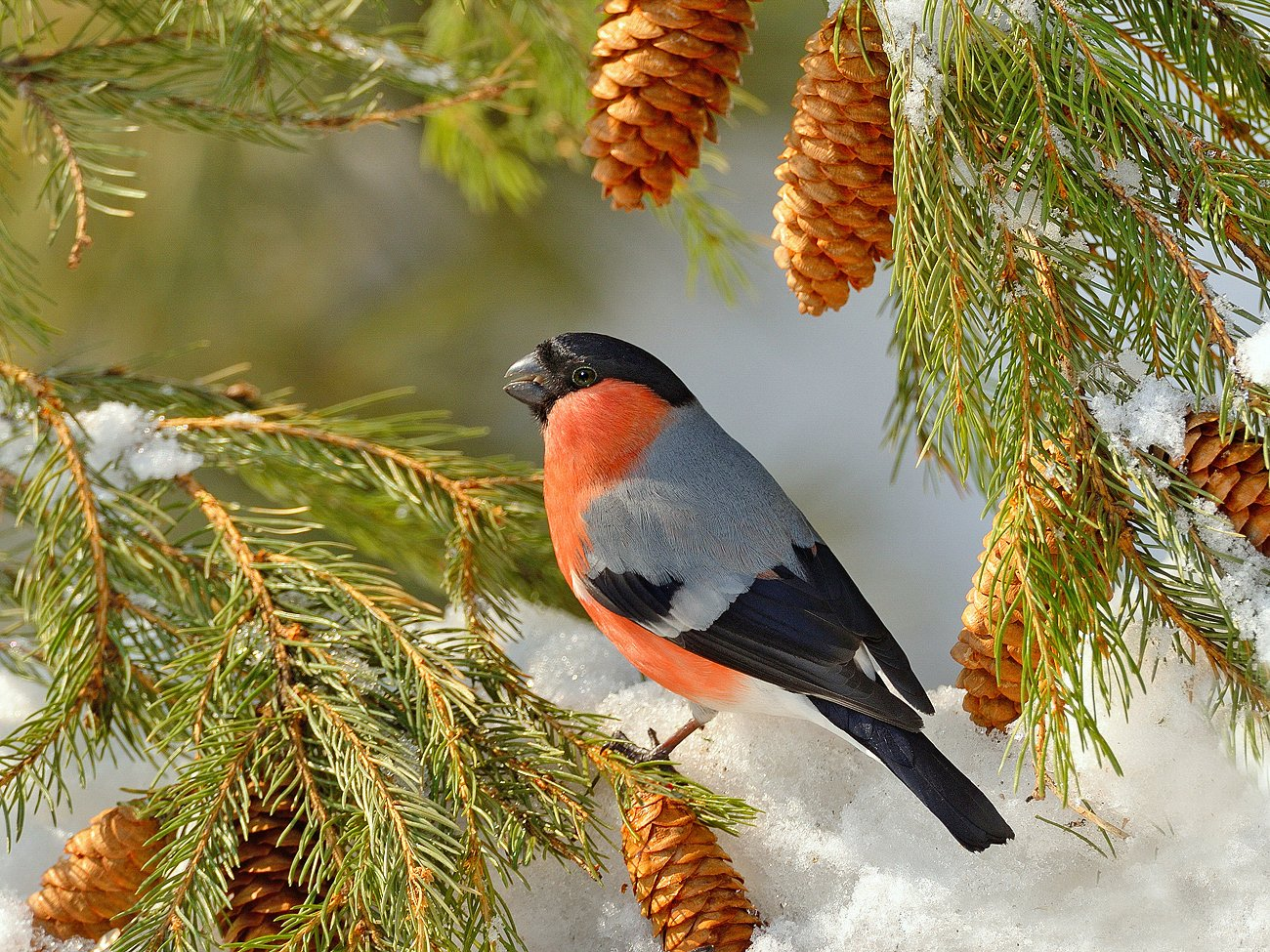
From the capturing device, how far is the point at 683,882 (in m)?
1.01

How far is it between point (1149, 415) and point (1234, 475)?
78mm

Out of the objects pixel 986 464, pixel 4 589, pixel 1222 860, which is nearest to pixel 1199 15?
pixel 986 464

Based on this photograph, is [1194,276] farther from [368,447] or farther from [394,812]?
[368,447]

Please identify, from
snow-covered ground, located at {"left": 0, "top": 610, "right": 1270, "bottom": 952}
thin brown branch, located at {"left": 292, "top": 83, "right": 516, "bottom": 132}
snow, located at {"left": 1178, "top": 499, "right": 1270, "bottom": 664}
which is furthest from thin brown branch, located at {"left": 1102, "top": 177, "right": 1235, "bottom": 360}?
thin brown branch, located at {"left": 292, "top": 83, "right": 516, "bottom": 132}

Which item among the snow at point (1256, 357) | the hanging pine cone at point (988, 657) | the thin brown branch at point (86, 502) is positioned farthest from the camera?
the thin brown branch at point (86, 502)

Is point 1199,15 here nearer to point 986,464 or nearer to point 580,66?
point 986,464

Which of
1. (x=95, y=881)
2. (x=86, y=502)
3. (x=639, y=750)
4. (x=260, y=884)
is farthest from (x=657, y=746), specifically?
(x=86, y=502)

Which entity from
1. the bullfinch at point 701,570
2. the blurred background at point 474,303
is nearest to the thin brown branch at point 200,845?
the bullfinch at point 701,570

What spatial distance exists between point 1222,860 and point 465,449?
78.4 inches

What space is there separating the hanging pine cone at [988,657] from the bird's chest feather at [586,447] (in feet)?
1.53

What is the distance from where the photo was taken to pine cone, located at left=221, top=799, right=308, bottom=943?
981mm

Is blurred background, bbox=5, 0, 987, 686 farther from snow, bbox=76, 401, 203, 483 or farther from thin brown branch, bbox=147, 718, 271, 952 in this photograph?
thin brown branch, bbox=147, 718, 271, 952

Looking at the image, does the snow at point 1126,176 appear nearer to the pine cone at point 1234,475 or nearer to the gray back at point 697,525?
the pine cone at point 1234,475

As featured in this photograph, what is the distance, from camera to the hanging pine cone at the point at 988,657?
102 centimetres
